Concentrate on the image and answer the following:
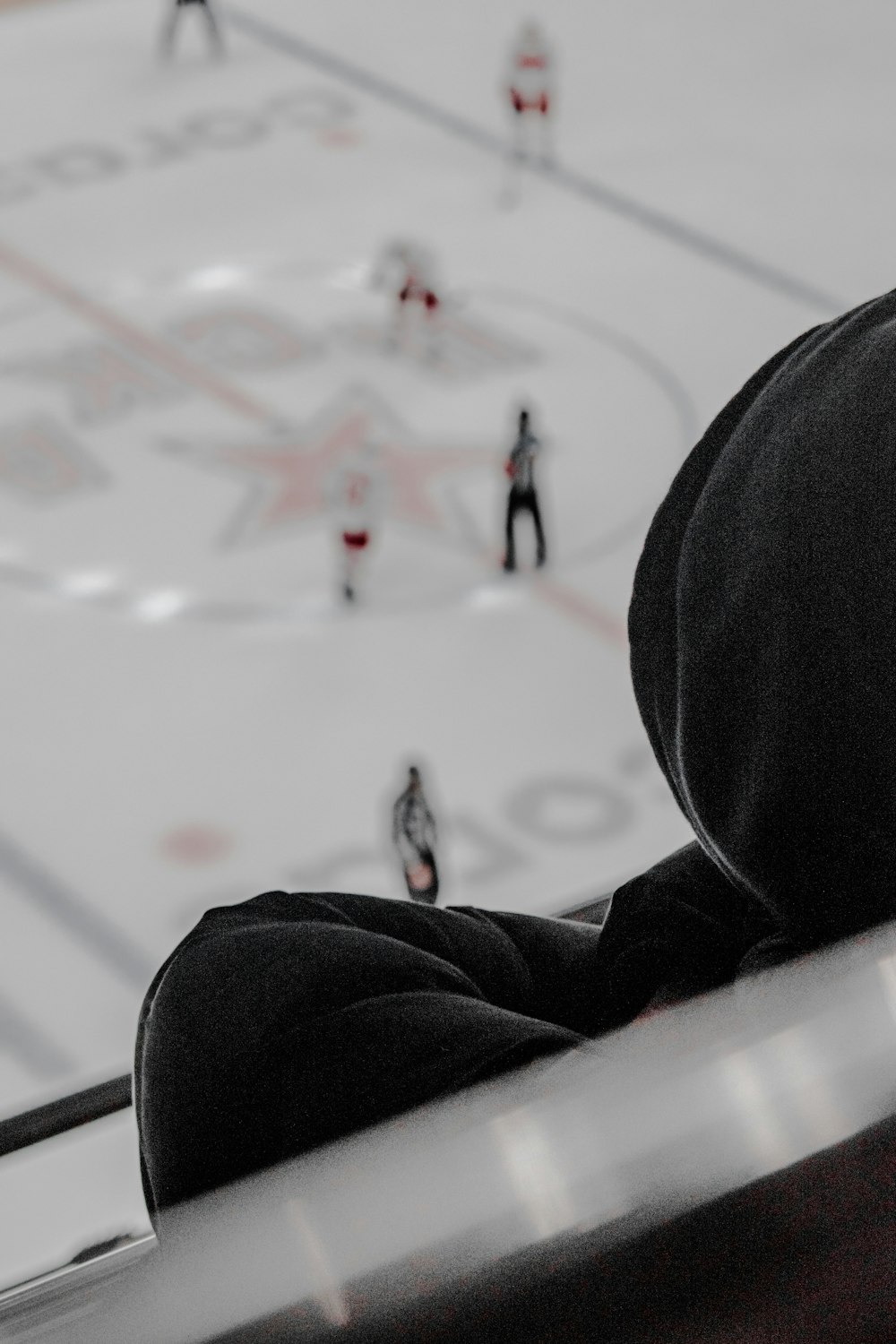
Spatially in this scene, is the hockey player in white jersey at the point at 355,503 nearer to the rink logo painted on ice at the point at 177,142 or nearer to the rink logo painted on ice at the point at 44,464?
the rink logo painted on ice at the point at 44,464

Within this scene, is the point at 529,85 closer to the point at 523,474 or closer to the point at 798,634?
the point at 523,474

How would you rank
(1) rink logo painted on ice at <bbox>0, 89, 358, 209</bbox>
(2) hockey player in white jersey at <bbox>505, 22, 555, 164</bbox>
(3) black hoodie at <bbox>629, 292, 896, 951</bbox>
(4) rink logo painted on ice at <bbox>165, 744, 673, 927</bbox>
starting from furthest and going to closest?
(1) rink logo painted on ice at <bbox>0, 89, 358, 209</bbox> → (2) hockey player in white jersey at <bbox>505, 22, 555, 164</bbox> → (4) rink logo painted on ice at <bbox>165, 744, 673, 927</bbox> → (3) black hoodie at <bbox>629, 292, 896, 951</bbox>

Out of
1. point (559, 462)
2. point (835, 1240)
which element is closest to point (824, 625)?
point (835, 1240)

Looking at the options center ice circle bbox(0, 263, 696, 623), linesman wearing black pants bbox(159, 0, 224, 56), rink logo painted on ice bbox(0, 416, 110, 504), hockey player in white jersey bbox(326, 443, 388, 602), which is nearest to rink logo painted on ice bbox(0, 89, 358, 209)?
linesman wearing black pants bbox(159, 0, 224, 56)

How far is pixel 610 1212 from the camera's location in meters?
0.30

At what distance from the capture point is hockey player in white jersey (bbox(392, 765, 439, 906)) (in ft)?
4.31

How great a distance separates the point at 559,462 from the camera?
4.38m

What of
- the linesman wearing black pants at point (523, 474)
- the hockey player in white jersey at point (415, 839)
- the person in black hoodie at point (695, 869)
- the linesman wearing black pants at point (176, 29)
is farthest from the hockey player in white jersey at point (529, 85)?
the person in black hoodie at point (695, 869)

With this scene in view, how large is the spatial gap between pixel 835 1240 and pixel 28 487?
4.08m

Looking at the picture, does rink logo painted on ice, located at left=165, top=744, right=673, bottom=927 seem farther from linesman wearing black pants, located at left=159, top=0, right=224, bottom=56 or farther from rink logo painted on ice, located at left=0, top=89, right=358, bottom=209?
linesman wearing black pants, located at left=159, top=0, right=224, bottom=56

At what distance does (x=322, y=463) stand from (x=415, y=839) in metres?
2.81

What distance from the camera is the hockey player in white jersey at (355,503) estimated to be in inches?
148

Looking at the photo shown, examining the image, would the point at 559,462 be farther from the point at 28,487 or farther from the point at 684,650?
the point at 684,650

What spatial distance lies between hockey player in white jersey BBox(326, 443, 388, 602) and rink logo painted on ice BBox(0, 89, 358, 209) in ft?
7.92
